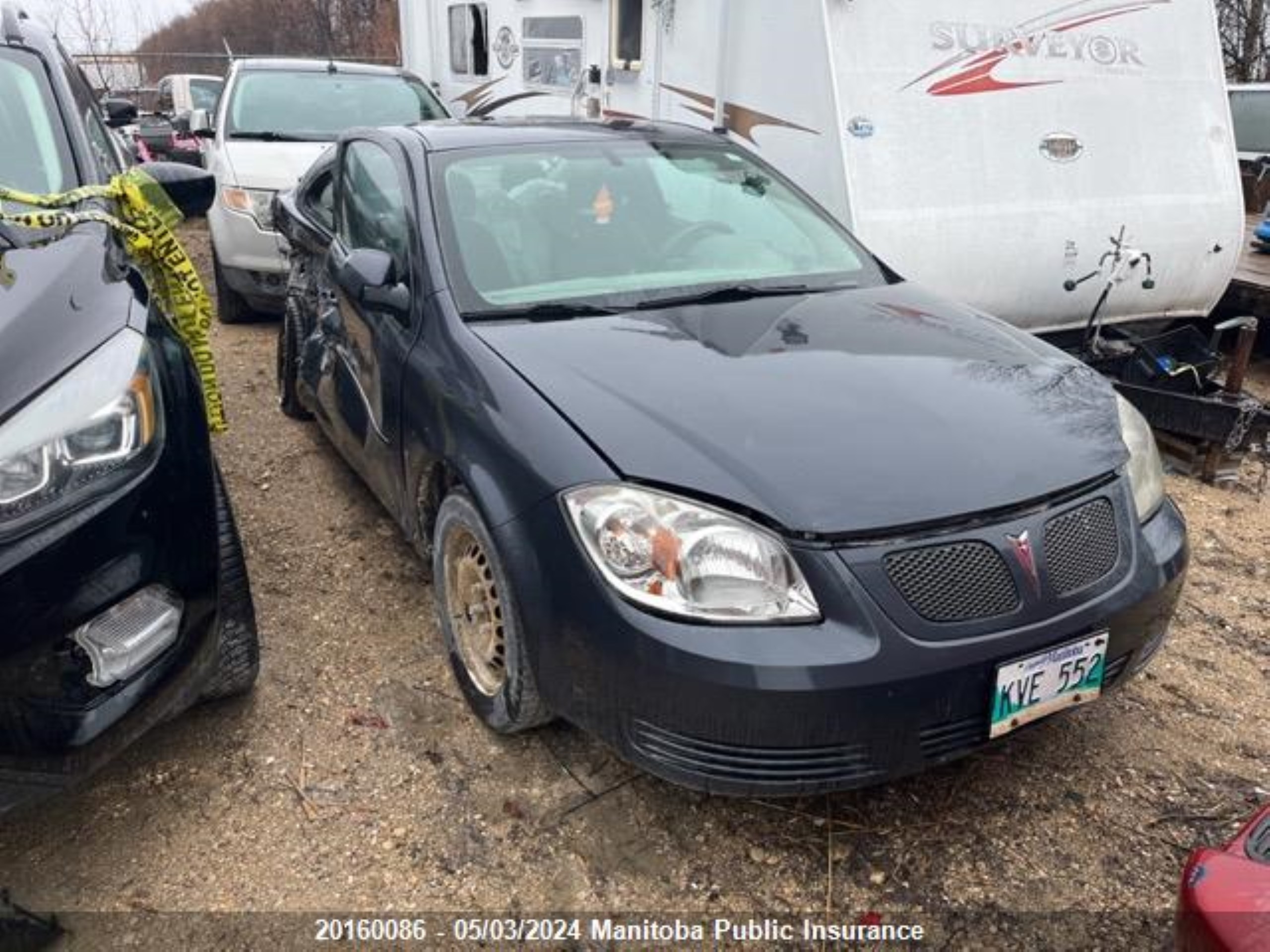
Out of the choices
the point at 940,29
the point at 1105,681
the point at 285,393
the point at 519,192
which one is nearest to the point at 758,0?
the point at 940,29

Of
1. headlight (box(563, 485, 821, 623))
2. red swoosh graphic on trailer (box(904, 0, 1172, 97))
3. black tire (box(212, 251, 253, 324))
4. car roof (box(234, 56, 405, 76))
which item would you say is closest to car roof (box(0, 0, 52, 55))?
headlight (box(563, 485, 821, 623))

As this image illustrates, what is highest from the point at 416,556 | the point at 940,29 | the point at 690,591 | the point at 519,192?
the point at 940,29

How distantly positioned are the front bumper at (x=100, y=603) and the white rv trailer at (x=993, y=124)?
138 inches

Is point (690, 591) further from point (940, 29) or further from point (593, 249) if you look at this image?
point (940, 29)

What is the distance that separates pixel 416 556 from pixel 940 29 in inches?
141

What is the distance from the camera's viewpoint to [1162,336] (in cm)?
534

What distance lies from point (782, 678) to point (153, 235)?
2161 millimetres

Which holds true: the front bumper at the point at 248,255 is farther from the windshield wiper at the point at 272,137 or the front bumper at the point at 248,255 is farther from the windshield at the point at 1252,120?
the windshield at the point at 1252,120

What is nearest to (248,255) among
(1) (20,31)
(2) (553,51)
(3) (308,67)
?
(3) (308,67)

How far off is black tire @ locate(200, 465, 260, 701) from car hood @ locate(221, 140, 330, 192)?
4180 mm

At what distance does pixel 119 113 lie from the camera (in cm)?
537

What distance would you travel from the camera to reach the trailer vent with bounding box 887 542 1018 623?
207 cm

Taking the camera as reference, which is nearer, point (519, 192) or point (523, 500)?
point (523, 500)

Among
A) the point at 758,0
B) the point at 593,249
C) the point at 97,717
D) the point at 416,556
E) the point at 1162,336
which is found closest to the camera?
the point at 97,717
